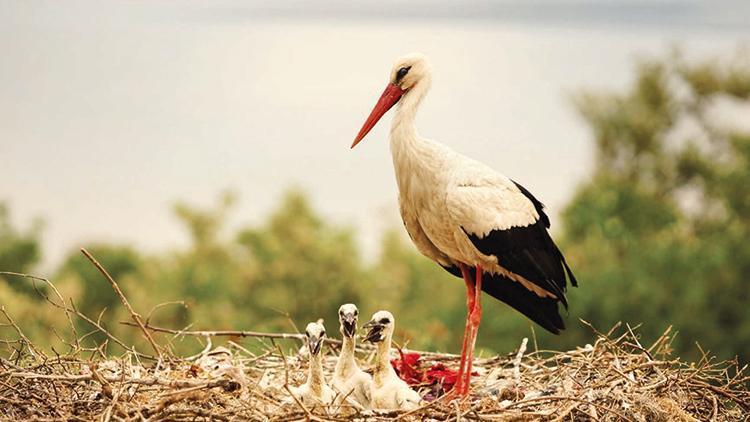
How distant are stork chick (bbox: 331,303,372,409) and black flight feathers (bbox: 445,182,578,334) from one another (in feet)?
2.43

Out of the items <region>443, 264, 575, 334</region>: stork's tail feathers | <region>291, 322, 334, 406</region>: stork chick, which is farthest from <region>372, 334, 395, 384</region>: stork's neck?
<region>443, 264, 575, 334</region>: stork's tail feathers

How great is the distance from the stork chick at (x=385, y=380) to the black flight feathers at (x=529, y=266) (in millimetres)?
637

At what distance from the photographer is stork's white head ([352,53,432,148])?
544 centimetres

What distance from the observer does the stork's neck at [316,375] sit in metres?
4.82

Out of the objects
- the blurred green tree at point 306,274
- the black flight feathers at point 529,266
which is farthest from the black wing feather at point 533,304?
the blurred green tree at point 306,274

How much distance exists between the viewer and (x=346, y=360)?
5219 mm

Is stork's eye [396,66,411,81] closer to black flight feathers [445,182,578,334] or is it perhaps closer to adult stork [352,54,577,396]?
adult stork [352,54,577,396]

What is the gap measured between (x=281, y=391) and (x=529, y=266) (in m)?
1.45

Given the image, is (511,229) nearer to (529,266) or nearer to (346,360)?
(529,266)

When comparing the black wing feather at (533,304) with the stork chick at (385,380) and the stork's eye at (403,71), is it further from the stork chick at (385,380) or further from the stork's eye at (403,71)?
the stork's eye at (403,71)

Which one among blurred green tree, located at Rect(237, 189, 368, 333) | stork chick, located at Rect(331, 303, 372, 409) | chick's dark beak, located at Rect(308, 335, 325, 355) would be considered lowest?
blurred green tree, located at Rect(237, 189, 368, 333)

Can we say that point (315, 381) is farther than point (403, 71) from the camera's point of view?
No

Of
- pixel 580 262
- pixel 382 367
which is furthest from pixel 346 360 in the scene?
pixel 580 262

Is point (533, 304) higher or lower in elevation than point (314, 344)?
lower
